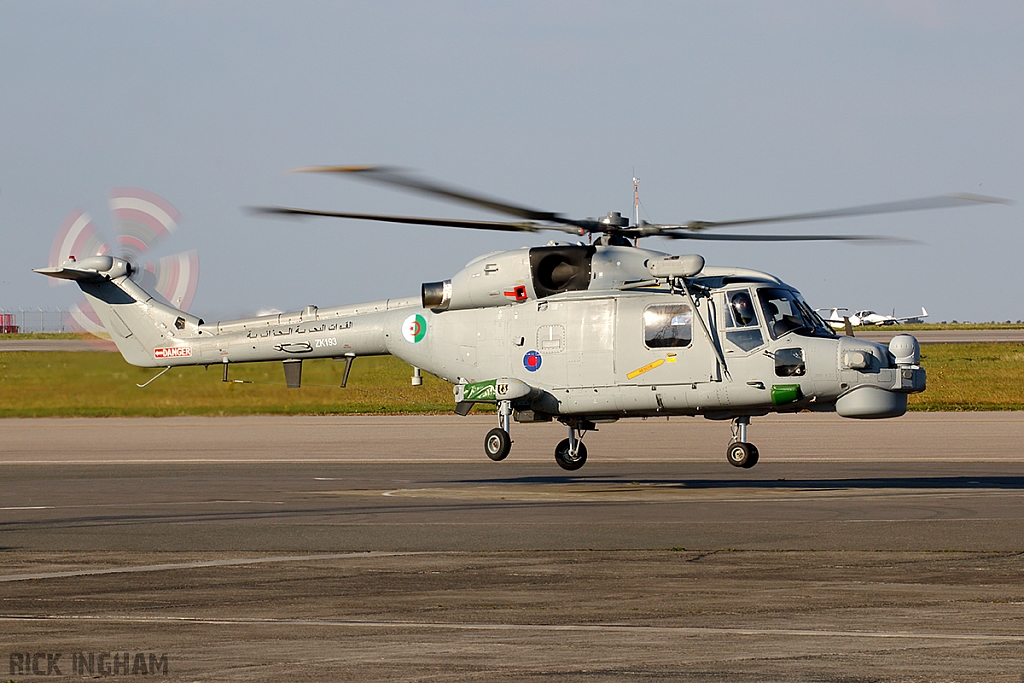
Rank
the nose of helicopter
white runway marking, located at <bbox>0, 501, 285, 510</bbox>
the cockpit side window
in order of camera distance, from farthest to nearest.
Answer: the cockpit side window, the nose of helicopter, white runway marking, located at <bbox>0, 501, 285, 510</bbox>

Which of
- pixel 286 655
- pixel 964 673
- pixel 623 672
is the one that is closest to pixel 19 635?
pixel 286 655

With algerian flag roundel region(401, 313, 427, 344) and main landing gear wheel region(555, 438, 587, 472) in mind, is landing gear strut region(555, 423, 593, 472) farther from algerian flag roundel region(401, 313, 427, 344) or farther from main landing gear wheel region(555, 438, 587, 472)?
algerian flag roundel region(401, 313, 427, 344)

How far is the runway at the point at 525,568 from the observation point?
335 inches

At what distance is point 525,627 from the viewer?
954cm

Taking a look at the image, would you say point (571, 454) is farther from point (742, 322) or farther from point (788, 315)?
point (788, 315)

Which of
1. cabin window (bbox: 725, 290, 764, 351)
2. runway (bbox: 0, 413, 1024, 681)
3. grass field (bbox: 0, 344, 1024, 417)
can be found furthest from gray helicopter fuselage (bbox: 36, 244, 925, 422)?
grass field (bbox: 0, 344, 1024, 417)

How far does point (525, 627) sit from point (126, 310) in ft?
63.5

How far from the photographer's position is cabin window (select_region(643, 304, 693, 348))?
2056 centimetres

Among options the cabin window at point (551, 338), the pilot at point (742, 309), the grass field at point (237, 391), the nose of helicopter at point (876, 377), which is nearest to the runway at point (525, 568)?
the nose of helicopter at point (876, 377)

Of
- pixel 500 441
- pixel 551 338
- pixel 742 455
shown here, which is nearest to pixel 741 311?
pixel 742 455

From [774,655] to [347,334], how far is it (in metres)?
16.4

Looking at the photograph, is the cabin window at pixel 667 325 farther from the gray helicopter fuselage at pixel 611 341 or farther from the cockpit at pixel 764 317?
the cockpit at pixel 764 317

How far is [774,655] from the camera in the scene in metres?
8.45

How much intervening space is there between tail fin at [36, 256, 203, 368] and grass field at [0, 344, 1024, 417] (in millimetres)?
2707
